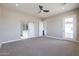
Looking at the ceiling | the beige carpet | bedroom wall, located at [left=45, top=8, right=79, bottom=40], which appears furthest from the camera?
bedroom wall, located at [left=45, top=8, right=79, bottom=40]

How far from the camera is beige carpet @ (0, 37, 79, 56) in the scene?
2967 millimetres

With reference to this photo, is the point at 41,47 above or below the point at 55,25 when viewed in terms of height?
below

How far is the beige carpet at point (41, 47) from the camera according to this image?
297 cm

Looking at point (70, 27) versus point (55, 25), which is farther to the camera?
point (55, 25)

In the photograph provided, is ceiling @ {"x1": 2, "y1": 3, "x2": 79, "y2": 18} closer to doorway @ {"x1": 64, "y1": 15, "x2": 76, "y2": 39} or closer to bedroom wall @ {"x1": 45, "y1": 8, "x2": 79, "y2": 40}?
bedroom wall @ {"x1": 45, "y1": 8, "x2": 79, "y2": 40}

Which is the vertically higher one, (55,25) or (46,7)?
(46,7)

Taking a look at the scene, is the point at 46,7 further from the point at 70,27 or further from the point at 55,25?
the point at 70,27

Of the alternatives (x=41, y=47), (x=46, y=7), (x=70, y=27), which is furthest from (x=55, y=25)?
(x=41, y=47)

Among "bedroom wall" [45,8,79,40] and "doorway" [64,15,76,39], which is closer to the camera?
"doorway" [64,15,76,39]

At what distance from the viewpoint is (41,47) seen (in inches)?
129

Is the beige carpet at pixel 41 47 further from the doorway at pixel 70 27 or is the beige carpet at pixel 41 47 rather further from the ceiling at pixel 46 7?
the ceiling at pixel 46 7

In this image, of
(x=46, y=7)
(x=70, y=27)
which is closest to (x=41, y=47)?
(x=70, y=27)

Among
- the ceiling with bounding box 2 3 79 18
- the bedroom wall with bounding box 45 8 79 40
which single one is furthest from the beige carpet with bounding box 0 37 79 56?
the ceiling with bounding box 2 3 79 18

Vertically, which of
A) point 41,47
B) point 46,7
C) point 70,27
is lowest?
point 41,47
